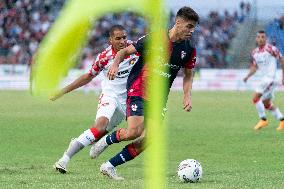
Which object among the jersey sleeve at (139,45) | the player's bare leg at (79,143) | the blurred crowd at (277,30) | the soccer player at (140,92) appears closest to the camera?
the jersey sleeve at (139,45)

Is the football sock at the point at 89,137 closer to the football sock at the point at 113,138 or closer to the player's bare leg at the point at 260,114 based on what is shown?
the football sock at the point at 113,138

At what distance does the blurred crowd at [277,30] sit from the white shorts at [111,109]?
3384 cm

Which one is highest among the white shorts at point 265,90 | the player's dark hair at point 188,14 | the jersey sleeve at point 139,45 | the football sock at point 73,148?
the player's dark hair at point 188,14

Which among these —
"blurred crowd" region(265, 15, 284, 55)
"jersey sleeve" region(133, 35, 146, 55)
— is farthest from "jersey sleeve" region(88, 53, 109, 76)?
"blurred crowd" region(265, 15, 284, 55)

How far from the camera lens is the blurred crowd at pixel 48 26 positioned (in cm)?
4706

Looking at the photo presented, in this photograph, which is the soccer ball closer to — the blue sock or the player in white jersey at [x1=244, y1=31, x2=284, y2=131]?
the blue sock

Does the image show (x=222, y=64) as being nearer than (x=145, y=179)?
No

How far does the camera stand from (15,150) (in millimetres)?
14344

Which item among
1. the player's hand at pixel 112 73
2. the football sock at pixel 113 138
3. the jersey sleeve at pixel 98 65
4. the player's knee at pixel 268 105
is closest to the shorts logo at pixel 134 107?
the football sock at pixel 113 138

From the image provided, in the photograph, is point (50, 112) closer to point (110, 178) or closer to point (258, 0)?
point (110, 178)

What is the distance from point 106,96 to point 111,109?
0.43 meters

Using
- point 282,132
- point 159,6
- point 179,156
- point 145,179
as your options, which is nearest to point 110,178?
point 145,179

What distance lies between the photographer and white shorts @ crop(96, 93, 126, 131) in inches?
463

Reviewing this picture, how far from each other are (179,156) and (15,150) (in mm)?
2747
